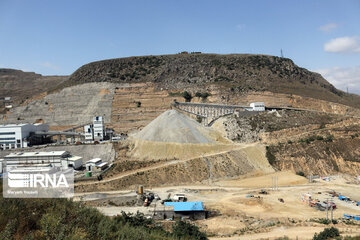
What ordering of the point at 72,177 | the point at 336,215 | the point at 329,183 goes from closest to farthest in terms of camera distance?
the point at 336,215 → the point at 72,177 → the point at 329,183

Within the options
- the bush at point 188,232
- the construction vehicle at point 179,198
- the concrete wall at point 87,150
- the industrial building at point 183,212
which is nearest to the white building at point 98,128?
the concrete wall at point 87,150

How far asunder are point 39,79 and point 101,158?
362 ft

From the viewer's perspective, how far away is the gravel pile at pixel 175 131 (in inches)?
2095

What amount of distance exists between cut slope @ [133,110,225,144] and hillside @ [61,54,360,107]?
29050mm

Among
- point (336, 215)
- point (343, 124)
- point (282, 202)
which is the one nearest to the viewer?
point (336, 215)

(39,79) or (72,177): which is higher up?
(39,79)

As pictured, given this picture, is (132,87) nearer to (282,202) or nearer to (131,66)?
(131,66)

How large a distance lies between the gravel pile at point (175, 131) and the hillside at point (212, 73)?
96.2 feet

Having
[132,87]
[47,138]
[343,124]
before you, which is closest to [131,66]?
[132,87]

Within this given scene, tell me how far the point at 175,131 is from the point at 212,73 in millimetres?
43671

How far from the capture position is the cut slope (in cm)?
5319

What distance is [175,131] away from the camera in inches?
2140

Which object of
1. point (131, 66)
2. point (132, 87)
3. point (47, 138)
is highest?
point (131, 66)

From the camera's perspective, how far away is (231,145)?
180 feet
